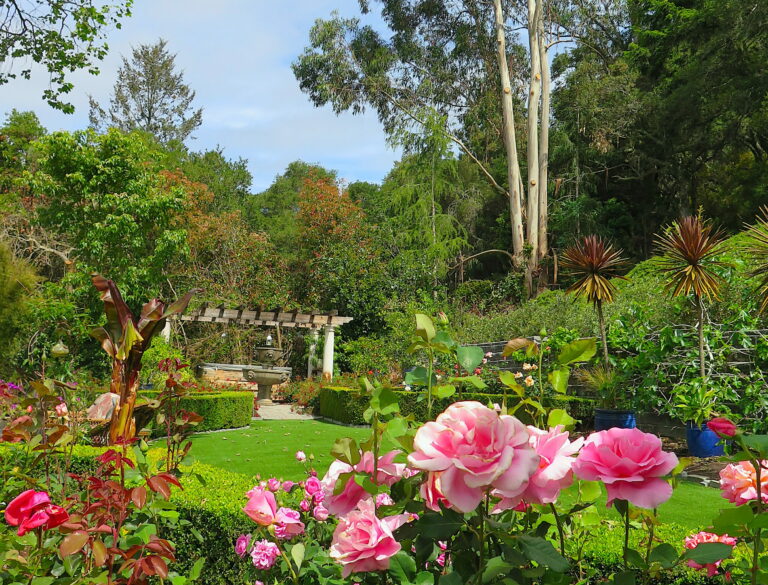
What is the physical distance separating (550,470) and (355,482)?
315mm

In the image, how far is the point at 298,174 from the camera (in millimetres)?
35188

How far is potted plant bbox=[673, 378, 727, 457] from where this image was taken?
20.6 ft

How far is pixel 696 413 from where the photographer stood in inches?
242

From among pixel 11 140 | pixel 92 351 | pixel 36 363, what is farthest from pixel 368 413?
pixel 11 140

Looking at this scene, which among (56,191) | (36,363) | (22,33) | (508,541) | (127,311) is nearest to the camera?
(508,541)

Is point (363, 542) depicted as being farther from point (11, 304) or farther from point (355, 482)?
point (11, 304)

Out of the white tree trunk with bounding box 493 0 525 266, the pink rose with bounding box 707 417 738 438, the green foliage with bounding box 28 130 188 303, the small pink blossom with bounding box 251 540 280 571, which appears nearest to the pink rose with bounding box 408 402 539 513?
the pink rose with bounding box 707 417 738 438

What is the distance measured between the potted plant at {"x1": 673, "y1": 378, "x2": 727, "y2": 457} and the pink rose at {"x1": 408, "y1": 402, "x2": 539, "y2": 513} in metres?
6.09

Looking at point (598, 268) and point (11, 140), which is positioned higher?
point (11, 140)

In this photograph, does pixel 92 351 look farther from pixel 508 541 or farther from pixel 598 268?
pixel 508 541

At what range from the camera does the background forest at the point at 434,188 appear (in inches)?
540

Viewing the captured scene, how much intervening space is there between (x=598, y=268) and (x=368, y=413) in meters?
7.95

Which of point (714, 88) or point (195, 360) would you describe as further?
point (195, 360)

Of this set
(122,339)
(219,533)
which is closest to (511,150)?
(122,339)
